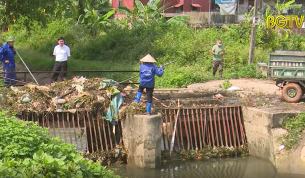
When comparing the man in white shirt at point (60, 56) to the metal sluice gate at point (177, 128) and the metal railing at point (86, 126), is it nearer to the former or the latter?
the metal sluice gate at point (177, 128)

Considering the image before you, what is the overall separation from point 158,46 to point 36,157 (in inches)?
671

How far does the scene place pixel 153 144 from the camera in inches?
516

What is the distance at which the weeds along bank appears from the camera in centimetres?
2247

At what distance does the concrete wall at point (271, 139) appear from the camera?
13.3 metres

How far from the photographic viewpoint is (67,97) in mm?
13883

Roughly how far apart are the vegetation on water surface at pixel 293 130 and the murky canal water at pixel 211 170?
2.68ft

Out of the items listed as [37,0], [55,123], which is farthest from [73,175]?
[37,0]

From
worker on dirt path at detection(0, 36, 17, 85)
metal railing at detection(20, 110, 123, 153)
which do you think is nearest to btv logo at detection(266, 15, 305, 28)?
metal railing at detection(20, 110, 123, 153)

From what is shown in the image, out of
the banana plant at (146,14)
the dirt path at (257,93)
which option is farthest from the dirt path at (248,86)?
the banana plant at (146,14)

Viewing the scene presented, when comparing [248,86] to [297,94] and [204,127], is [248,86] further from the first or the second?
[204,127]

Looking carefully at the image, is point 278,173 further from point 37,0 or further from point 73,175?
point 37,0

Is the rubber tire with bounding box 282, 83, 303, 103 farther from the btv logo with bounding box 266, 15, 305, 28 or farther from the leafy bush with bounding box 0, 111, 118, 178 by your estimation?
the btv logo with bounding box 266, 15, 305, 28

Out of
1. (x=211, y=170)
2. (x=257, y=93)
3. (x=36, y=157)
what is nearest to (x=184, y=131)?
(x=211, y=170)

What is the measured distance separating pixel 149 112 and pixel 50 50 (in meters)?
15.1
